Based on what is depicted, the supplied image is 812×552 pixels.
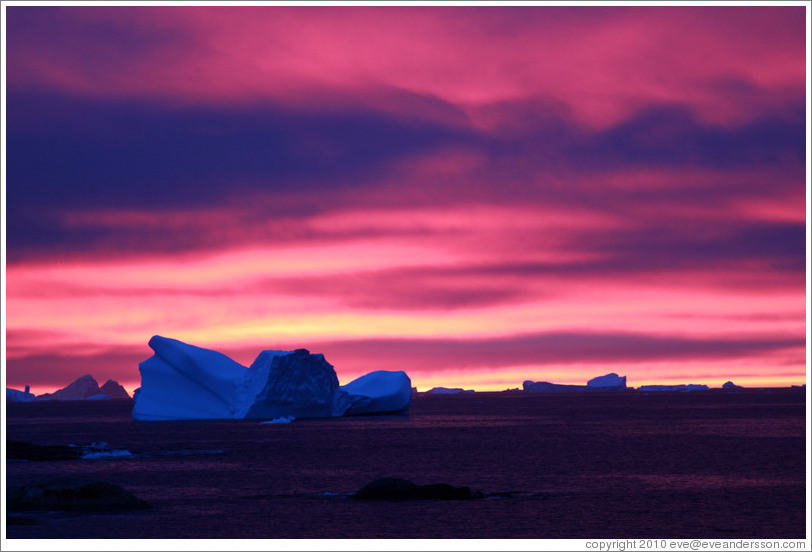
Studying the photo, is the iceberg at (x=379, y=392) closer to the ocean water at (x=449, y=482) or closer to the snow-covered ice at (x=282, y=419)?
the snow-covered ice at (x=282, y=419)

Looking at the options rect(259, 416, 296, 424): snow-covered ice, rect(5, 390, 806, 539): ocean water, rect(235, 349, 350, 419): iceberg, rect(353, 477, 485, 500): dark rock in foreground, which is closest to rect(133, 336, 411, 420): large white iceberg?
rect(235, 349, 350, 419): iceberg

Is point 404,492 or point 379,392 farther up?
point 379,392

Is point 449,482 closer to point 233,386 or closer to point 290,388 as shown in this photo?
point 290,388

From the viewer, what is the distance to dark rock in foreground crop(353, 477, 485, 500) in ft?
76.0

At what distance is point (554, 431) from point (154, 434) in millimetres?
24511

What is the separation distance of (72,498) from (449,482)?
40.0ft

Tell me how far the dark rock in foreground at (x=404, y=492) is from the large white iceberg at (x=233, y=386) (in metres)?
39.4

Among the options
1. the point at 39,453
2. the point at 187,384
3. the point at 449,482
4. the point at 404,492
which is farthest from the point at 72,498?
the point at 187,384

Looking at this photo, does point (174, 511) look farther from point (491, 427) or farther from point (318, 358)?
point (491, 427)

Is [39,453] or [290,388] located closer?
[39,453]

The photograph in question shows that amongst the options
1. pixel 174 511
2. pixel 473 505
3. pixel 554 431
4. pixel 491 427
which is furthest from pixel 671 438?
pixel 174 511

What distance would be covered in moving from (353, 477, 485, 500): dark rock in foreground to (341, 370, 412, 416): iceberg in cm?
4922

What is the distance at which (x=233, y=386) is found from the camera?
223ft

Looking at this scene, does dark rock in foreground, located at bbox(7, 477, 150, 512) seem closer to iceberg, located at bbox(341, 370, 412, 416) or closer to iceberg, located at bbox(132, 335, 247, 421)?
iceberg, located at bbox(132, 335, 247, 421)
